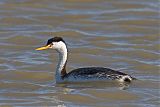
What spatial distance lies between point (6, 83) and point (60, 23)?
4805 mm

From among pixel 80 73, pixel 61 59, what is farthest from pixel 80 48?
pixel 80 73

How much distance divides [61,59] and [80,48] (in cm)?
197

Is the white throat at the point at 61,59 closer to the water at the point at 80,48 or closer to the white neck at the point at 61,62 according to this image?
the white neck at the point at 61,62

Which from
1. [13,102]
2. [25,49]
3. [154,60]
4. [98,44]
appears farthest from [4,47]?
[13,102]

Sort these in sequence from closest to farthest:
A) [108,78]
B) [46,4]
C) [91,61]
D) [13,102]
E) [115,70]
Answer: [13,102], [108,78], [115,70], [91,61], [46,4]

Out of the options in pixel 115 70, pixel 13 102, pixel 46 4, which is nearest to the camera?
pixel 13 102

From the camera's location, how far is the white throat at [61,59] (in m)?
13.7

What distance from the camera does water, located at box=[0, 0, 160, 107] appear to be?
1236 cm

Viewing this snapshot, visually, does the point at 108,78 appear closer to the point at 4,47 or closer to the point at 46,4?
the point at 4,47

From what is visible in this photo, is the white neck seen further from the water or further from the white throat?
→ the water

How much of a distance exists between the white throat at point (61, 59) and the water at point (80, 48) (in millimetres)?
175

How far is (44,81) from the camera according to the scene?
13.6 m

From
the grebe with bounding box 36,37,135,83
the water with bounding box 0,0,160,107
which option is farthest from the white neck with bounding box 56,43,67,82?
the water with bounding box 0,0,160,107

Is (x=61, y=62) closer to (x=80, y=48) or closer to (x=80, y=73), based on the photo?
→ (x=80, y=73)
